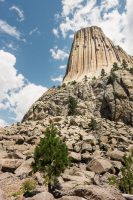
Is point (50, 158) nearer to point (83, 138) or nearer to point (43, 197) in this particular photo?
point (43, 197)

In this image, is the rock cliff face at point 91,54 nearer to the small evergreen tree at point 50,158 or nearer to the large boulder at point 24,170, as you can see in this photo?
the large boulder at point 24,170

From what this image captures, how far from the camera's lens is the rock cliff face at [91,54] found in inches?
5797

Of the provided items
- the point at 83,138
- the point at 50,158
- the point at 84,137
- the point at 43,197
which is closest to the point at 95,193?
the point at 43,197

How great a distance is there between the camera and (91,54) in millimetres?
156250

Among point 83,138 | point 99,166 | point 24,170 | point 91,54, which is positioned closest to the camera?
point 24,170

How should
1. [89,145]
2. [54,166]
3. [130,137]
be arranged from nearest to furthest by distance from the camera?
1. [54,166]
2. [89,145]
3. [130,137]

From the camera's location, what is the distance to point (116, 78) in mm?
93375

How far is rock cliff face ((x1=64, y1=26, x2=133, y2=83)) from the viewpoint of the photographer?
147 metres

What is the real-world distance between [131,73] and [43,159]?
6702 cm

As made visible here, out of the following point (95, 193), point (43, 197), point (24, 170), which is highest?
point (24, 170)

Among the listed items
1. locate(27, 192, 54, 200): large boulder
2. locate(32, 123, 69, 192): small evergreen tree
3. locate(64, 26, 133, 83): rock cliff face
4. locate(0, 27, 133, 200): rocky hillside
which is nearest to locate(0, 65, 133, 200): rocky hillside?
locate(0, 27, 133, 200): rocky hillside

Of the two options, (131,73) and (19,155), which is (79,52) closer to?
(131,73)

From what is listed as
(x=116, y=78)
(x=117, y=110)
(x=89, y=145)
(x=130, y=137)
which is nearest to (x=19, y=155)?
(x=89, y=145)

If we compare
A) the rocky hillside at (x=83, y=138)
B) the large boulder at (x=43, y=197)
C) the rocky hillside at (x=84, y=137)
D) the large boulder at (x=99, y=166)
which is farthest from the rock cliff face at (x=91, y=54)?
the large boulder at (x=43, y=197)
